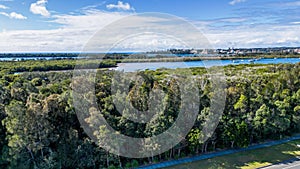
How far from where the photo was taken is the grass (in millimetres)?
15984

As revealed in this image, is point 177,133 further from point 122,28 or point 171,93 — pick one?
point 122,28

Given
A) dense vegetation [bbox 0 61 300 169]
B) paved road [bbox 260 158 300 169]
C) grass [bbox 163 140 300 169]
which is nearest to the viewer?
dense vegetation [bbox 0 61 300 169]

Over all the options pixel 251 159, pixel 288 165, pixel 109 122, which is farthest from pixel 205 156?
pixel 109 122

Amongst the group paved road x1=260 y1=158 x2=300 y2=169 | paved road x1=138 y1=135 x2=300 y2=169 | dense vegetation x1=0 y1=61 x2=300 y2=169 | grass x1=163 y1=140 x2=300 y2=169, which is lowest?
paved road x1=260 y1=158 x2=300 y2=169

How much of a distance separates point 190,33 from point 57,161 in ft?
39.4

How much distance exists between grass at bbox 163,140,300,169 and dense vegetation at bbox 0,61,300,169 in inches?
40.5

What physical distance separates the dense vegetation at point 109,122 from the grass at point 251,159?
1029mm

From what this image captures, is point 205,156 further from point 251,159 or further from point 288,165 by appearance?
point 288,165

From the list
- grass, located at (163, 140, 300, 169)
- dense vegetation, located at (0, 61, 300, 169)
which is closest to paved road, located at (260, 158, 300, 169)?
grass, located at (163, 140, 300, 169)

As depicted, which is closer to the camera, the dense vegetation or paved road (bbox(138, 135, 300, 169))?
the dense vegetation

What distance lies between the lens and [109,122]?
1483 cm

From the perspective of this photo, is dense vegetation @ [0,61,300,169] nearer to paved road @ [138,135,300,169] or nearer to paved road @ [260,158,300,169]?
paved road @ [138,135,300,169]

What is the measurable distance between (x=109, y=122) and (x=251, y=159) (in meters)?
10.7

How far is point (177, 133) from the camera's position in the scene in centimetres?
1589
